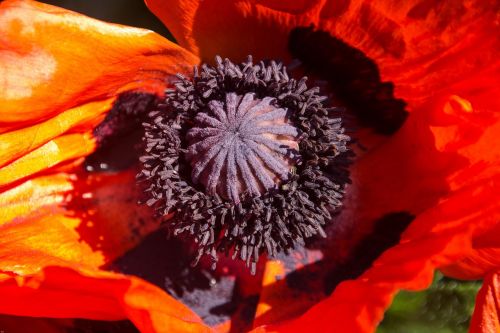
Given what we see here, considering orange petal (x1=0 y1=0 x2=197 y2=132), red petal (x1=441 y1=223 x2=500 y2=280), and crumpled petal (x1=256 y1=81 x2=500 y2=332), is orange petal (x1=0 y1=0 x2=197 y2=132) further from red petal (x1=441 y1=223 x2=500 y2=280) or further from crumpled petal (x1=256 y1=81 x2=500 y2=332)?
red petal (x1=441 y1=223 x2=500 y2=280)

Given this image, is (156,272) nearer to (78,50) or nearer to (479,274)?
(78,50)

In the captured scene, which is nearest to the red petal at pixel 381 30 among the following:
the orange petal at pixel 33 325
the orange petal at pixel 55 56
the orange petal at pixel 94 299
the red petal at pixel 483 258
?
the orange petal at pixel 55 56

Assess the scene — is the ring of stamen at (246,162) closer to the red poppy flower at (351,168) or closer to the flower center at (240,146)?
the flower center at (240,146)

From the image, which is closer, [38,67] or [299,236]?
[38,67]

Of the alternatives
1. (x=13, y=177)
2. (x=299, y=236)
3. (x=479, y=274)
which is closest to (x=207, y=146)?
(x=299, y=236)

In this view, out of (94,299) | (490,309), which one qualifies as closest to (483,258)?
(490,309)

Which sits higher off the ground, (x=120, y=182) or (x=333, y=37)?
(x=333, y=37)

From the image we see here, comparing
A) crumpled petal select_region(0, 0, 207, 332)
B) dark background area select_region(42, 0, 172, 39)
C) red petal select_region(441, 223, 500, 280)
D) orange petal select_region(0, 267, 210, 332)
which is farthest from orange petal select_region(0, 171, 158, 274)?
red petal select_region(441, 223, 500, 280)
